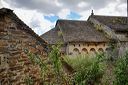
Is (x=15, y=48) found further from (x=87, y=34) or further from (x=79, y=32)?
(x=87, y=34)

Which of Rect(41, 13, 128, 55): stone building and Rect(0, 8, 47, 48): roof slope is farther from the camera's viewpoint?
Rect(41, 13, 128, 55): stone building

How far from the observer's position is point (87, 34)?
38.8 metres

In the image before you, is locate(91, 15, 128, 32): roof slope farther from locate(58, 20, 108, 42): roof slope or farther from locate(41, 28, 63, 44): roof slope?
locate(41, 28, 63, 44): roof slope

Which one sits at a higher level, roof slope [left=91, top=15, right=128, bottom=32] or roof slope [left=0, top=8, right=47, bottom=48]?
roof slope [left=91, top=15, right=128, bottom=32]

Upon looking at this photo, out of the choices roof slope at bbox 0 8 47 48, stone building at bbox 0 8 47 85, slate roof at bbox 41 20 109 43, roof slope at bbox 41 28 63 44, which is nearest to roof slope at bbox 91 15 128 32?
slate roof at bbox 41 20 109 43

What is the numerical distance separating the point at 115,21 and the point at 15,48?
114 feet

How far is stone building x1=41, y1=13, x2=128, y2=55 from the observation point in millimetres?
37375

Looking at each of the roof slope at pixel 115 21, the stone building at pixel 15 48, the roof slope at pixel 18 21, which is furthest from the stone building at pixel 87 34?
the stone building at pixel 15 48

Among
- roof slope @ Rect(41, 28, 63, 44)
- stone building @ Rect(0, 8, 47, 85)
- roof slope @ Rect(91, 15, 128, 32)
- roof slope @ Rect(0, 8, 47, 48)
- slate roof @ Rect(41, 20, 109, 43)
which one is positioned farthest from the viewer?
roof slope @ Rect(91, 15, 128, 32)

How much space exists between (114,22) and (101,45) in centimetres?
423

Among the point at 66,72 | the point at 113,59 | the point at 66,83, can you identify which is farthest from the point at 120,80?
the point at 113,59

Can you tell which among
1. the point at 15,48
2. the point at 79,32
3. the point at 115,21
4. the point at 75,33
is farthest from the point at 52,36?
the point at 15,48

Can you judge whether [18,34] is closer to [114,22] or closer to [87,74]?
[87,74]

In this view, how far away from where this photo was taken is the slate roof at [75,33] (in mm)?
37372
